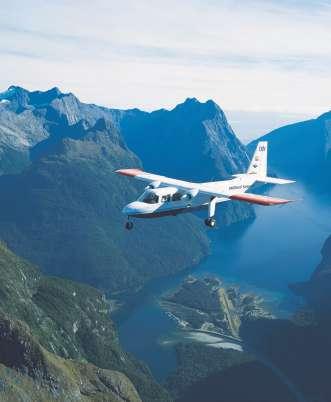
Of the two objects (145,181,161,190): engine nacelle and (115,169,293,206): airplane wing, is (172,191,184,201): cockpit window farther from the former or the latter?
(145,181,161,190): engine nacelle

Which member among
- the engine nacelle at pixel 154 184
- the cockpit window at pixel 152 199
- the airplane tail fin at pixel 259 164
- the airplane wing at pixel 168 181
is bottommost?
the cockpit window at pixel 152 199

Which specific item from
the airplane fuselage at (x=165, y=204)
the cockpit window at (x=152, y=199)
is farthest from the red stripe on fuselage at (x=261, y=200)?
the cockpit window at (x=152, y=199)

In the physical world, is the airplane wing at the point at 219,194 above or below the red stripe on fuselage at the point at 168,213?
above

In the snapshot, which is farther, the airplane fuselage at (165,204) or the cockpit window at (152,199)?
the cockpit window at (152,199)

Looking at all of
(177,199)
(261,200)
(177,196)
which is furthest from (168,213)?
(261,200)

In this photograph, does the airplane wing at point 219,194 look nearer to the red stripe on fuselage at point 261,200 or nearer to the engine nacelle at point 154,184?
the red stripe on fuselage at point 261,200

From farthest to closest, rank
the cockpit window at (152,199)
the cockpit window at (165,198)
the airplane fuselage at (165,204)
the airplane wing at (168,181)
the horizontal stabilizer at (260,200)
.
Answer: the airplane wing at (168,181) → the cockpit window at (165,198) → the cockpit window at (152,199) → the airplane fuselage at (165,204) → the horizontal stabilizer at (260,200)

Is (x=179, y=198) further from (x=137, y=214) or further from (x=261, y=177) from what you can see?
(x=261, y=177)

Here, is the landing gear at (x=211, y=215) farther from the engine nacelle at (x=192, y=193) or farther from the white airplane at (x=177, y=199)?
the engine nacelle at (x=192, y=193)

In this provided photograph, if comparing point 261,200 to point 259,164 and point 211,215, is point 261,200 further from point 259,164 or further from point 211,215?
A: point 259,164

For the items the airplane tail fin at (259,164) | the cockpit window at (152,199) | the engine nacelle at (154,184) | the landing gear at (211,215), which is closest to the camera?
the cockpit window at (152,199)

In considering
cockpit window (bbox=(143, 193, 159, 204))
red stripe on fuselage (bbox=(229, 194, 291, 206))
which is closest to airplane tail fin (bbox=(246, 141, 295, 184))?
red stripe on fuselage (bbox=(229, 194, 291, 206))

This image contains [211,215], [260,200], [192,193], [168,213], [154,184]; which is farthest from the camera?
[154,184]
